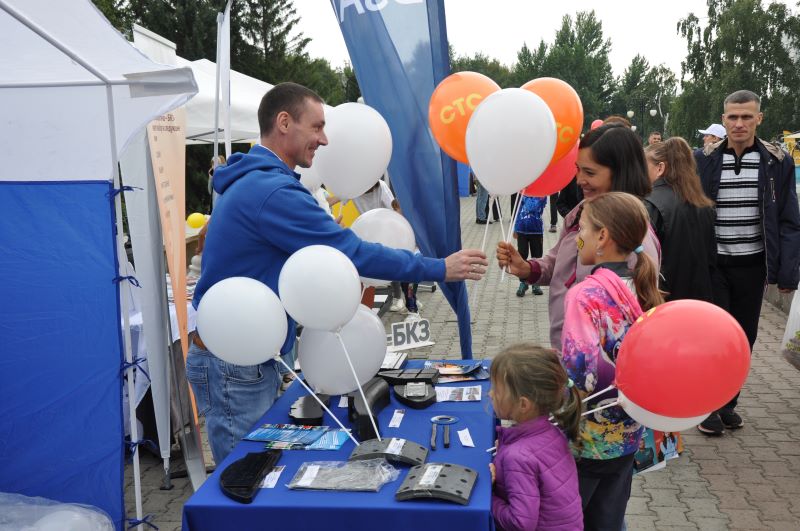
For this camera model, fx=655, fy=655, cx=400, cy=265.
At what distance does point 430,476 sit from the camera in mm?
1832

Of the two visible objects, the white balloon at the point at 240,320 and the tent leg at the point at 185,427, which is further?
the tent leg at the point at 185,427

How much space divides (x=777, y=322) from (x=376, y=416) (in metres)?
6.00

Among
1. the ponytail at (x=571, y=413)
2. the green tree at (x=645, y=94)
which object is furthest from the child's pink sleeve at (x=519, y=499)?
the green tree at (x=645, y=94)

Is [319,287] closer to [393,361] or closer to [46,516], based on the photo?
[393,361]

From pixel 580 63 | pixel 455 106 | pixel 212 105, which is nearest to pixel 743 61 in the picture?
pixel 580 63

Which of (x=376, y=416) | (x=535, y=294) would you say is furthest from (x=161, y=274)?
(x=535, y=294)

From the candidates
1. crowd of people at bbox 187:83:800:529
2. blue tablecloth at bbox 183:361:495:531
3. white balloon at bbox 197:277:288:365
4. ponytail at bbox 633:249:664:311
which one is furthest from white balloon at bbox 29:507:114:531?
ponytail at bbox 633:249:664:311

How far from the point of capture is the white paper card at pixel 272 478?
6.25 feet

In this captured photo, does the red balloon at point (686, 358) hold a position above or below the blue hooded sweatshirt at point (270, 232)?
below

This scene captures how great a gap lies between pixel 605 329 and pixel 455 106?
4.49 ft

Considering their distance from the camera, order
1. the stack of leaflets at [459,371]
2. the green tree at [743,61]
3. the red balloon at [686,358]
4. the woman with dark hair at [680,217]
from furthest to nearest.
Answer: the green tree at [743,61], the woman with dark hair at [680,217], the stack of leaflets at [459,371], the red balloon at [686,358]

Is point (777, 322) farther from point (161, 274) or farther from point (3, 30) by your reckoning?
point (3, 30)

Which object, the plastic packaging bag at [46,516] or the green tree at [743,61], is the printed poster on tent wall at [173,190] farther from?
the green tree at [743,61]

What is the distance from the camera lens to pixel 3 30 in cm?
266
